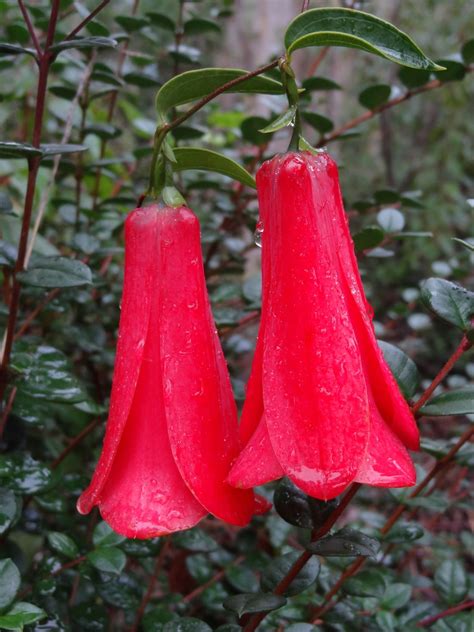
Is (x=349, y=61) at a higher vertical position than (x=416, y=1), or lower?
lower

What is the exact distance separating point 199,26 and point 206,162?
0.58 metres

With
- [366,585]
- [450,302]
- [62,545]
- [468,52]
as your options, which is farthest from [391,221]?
[62,545]

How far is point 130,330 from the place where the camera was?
0.47 metres

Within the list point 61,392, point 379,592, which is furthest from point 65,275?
point 379,592

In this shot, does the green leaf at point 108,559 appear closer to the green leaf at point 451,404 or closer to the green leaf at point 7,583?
the green leaf at point 7,583

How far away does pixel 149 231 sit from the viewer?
48 centimetres

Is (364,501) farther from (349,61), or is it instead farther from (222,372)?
(349,61)

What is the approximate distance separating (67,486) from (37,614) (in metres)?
0.28

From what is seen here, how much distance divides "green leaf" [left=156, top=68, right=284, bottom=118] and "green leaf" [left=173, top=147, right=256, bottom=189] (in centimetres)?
4

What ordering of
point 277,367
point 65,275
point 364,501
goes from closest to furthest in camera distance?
point 277,367 < point 65,275 < point 364,501

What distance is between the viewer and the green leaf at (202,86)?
46 cm

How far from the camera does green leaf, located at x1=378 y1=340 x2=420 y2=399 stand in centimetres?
55

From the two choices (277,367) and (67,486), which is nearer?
(277,367)

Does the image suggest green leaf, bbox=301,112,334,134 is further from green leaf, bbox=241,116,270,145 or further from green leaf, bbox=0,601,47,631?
green leaf, bbox=0,601,47,631
